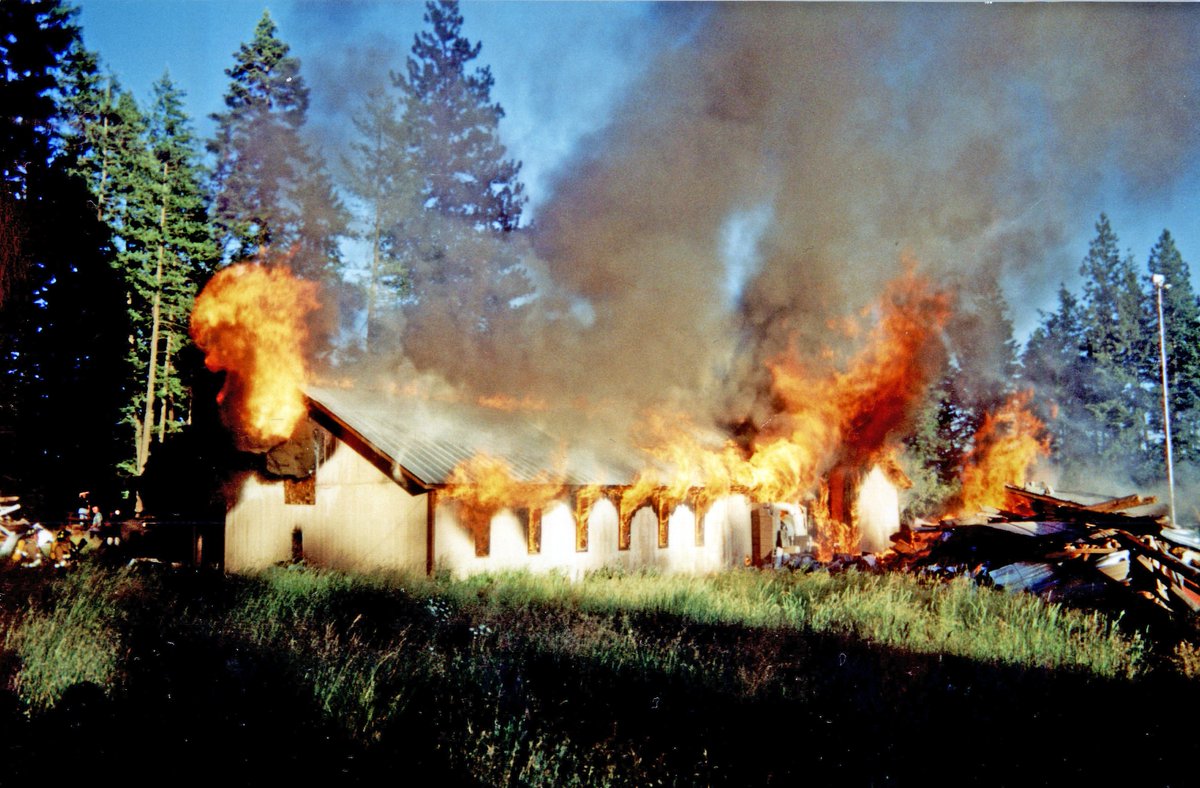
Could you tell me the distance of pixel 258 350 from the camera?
17.5 metres

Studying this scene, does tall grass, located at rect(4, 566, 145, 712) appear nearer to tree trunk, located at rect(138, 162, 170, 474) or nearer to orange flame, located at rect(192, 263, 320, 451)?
orange flame, located at rect(192, 263, 320, 451)

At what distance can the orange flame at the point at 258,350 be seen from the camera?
1590 centimetres

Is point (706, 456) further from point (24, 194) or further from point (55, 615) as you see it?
point (24, 194)

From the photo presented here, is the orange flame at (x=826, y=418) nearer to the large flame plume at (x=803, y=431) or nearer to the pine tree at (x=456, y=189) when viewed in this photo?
the large flame plume at (x=803, y=431)

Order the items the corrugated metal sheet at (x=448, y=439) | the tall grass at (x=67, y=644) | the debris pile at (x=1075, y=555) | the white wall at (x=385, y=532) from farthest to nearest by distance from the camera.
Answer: the corrugated metal sheet at (x=448, y=439) < the white wall at (x=385, y=532) < the debris pile at (x=1075, y=555) < the tall grass at (x=67, y=644)

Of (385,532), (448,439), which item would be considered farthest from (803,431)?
(385,532)

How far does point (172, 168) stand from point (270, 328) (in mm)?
20848

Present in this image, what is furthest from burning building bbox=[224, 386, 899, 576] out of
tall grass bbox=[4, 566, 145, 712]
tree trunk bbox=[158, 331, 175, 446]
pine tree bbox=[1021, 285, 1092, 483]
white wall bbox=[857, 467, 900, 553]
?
pine tree bbox=[1021, 285, 1092, 483]

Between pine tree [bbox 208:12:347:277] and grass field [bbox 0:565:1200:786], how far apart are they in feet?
73.5

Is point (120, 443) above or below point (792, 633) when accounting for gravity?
above

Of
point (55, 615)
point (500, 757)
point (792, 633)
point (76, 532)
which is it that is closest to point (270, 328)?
point (76, 532)

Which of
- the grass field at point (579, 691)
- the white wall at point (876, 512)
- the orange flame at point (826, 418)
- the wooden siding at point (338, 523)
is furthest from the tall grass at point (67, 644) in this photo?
the white wall at point (876, 512)

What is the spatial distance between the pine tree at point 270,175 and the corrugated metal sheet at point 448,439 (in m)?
14.0

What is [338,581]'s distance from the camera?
1236 centimetres
